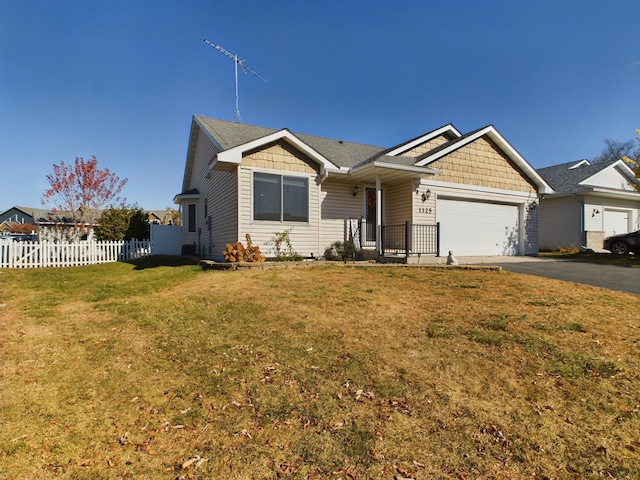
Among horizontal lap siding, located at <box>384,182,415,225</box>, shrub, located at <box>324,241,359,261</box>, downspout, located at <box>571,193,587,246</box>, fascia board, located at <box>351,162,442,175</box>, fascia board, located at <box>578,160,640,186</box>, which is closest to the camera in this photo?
fascia board, located at <box>351,162,442,175</box>

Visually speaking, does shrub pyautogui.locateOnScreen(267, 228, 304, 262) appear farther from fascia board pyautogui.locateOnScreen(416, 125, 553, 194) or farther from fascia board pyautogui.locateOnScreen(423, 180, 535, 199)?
fascia board pyautogui.locateOnScreen(416, 125, 553, 194)

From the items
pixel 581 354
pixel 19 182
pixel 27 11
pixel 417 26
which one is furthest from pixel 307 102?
pixel 19 182

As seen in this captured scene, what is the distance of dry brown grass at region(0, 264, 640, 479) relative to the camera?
2.12 meters

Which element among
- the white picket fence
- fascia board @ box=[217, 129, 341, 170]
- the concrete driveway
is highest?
fascia board @ box=[217, 129, 341, 170]

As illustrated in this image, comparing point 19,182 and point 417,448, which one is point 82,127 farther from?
point 417,448

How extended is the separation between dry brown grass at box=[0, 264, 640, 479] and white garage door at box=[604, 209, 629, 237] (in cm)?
1568

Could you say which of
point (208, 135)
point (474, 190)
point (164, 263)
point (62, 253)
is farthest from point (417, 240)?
point (62, 253)

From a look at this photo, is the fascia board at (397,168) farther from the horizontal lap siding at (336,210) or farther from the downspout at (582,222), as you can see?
the downspout at (582,222)

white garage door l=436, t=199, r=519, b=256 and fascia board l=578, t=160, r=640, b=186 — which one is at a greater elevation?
fascia board l=578, t=160, r=640, b=186

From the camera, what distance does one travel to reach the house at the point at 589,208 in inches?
644

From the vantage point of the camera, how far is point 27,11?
980cm

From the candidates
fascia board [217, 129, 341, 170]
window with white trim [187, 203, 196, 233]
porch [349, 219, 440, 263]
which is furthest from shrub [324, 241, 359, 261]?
window with white trim [187, 203, 196, 233]

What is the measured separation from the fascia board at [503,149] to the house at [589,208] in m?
2.19

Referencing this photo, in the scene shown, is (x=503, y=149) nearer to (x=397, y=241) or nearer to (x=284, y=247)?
(x=397, y=241)
